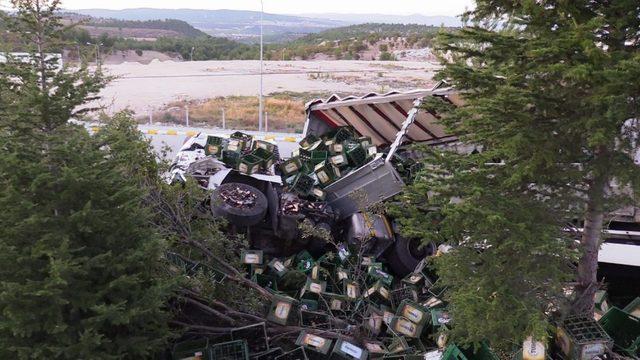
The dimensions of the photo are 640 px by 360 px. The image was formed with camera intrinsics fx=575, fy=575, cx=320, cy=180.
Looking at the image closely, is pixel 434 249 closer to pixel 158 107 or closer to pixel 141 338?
pixel 141 338

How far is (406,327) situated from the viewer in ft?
23.5

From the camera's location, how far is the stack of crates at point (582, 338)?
5.53m

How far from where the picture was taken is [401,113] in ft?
38.7

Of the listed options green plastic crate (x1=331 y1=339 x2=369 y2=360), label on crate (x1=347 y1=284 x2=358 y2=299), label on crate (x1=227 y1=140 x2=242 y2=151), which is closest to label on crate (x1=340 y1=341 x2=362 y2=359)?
green plastic crate (x1=331 y1=339 x2=369 y2=360)

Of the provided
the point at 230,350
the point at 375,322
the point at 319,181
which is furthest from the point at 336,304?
the point at 319,181

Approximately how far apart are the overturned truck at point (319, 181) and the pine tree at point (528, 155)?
129 inches

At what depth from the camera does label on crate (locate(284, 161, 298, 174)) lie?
10784 millimetres

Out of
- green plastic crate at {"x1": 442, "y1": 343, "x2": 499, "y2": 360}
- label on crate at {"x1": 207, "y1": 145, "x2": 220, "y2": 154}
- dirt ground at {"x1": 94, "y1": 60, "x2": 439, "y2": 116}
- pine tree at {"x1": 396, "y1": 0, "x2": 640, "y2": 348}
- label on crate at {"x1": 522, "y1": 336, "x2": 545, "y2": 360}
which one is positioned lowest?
dirt ground at {"x1": 94, "y1": 60, "x2": 439, "y2": 116}

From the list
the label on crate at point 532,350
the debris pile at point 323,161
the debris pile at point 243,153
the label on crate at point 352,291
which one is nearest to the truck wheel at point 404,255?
the debris pile at point 323,161

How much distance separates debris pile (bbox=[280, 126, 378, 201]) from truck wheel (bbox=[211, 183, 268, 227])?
1140mm

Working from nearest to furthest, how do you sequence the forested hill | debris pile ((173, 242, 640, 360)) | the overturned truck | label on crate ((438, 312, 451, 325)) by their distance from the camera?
debris pile ((173, 242, 640, 360)), label on crate ((438, 312, 451, 325)), the overturned truck, the forested hill

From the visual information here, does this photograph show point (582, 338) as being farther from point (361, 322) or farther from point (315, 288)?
point (315, 288)

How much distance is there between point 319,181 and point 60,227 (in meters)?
5.81

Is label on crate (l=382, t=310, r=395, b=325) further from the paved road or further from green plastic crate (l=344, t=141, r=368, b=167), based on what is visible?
the paved road
